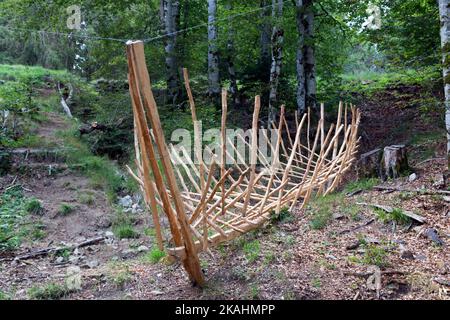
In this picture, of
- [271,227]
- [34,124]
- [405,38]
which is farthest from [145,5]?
[271,227]

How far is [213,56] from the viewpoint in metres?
8.28

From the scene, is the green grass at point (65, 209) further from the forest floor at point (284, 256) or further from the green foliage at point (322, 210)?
the green foliage at point (322, 210)

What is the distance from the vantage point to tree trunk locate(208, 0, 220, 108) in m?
7.93

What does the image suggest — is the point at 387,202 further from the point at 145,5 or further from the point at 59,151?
the point at 145,5

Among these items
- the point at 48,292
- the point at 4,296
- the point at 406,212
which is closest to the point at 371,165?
the point at 406,212

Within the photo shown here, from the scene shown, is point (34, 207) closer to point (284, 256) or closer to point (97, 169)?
point (97, 169)

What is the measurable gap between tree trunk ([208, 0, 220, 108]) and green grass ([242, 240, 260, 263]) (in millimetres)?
5584

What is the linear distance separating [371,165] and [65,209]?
372cm

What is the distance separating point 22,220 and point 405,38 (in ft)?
20.3

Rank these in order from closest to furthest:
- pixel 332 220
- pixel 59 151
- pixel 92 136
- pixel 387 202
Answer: pixel 332 220 → pixel 387 202 → pixel 59 151 → pixel 92 136

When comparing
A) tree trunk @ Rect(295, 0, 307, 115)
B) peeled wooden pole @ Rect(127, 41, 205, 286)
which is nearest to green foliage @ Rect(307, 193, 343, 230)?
peeled wooden pole @ Rect(127, 41, 205, 286)

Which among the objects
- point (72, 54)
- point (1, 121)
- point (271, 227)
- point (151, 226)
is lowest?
point (151, 226)

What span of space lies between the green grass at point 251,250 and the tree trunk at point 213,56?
5584 millimetres

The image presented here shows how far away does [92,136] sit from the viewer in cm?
715
